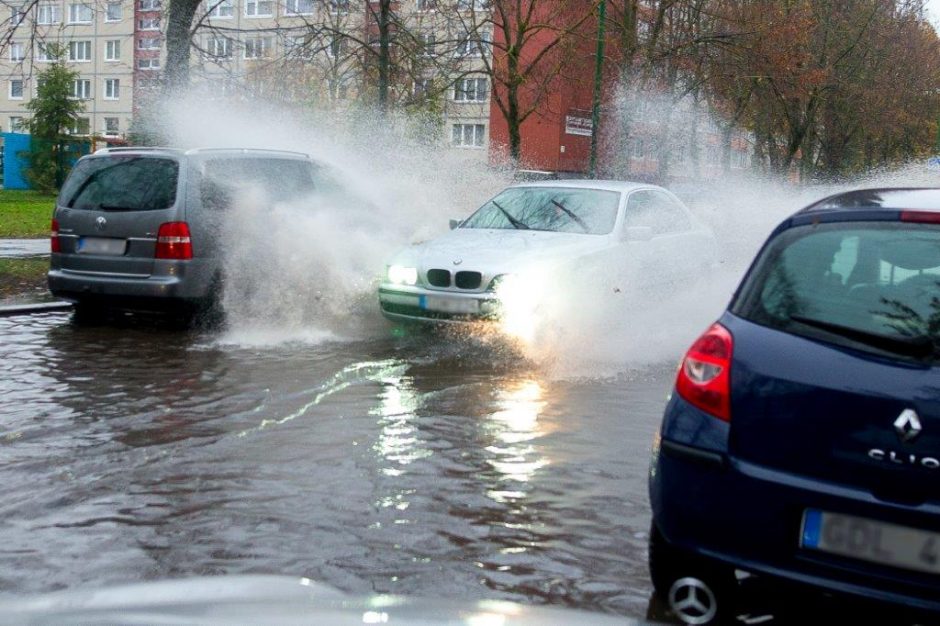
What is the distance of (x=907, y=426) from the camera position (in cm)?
339

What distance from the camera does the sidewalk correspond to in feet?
59.8

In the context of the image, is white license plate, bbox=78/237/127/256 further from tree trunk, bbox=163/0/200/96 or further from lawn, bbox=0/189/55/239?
lawn, bbox=0/189/55/239

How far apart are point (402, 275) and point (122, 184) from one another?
2994 mm

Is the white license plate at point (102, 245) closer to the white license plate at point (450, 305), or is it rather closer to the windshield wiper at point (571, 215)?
the white license plate at point (450, 305)

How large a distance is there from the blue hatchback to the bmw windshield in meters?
6.58

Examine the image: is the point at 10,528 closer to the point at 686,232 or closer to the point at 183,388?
the point at 183,388

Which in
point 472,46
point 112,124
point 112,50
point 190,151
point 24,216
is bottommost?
point 24,216

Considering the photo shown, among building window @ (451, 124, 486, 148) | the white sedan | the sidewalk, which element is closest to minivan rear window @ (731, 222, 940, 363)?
the white sedan

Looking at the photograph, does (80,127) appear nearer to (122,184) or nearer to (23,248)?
(23,248)

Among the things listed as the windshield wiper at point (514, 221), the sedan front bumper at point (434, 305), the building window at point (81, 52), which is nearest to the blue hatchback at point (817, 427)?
the sedan front bumper at point (434, 305)

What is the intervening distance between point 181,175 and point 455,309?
3049mm

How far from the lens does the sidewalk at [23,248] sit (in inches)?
717

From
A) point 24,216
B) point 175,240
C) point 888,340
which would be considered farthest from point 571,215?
point 24,216

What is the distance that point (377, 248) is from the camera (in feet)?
38.4
